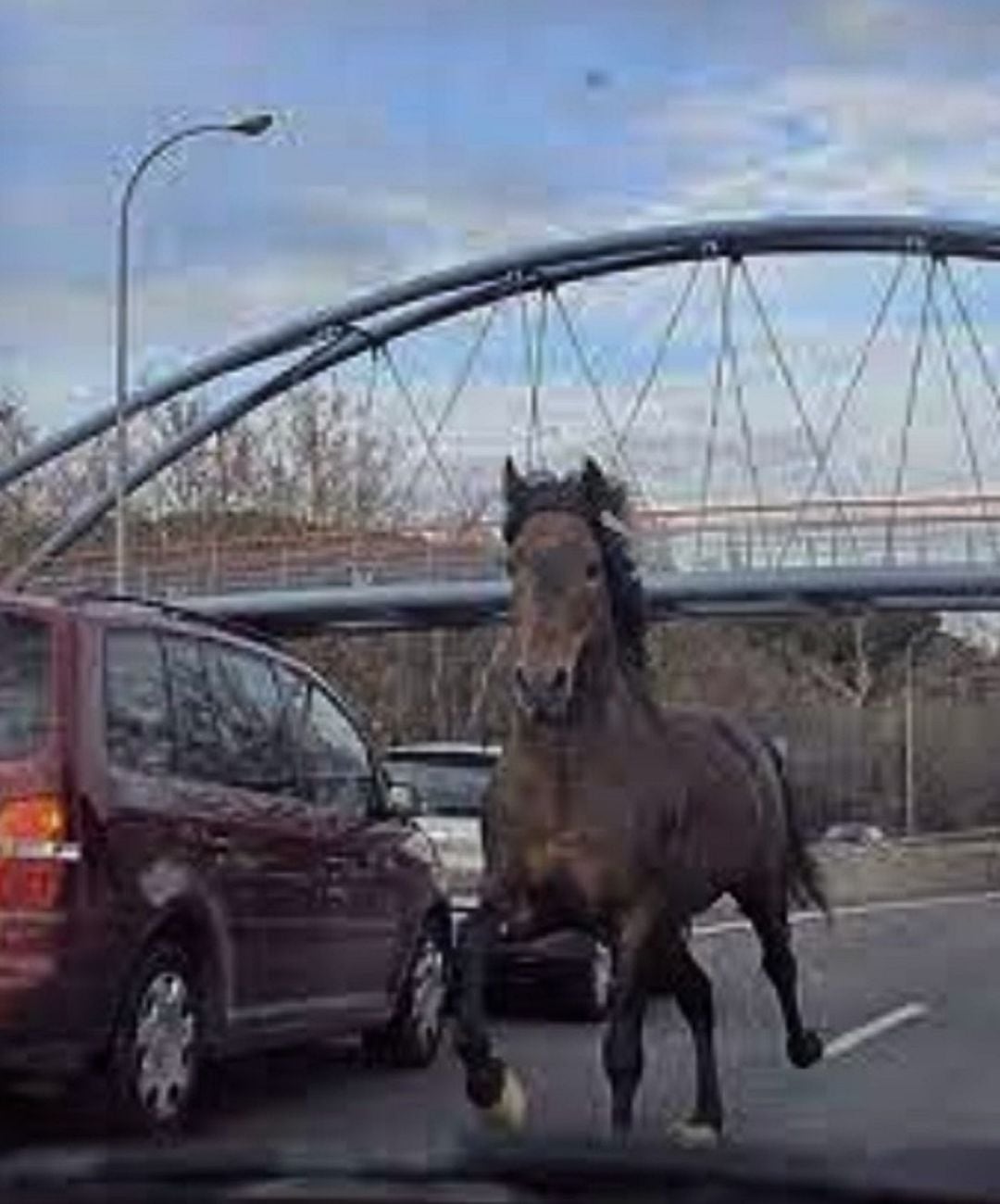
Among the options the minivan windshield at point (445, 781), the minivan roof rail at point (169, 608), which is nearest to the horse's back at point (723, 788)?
the minivan roof rail at point (169, 608)

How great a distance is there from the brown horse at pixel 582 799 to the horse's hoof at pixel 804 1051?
5.65ft

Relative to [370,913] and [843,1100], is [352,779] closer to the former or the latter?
[370,913]

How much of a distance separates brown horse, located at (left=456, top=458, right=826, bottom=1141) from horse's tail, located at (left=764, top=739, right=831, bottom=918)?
7.50 ft

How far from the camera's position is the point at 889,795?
88.6 m

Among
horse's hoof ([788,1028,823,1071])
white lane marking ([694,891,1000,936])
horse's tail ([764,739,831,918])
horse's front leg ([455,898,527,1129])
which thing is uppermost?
horse's tail ([764,739,831,918])

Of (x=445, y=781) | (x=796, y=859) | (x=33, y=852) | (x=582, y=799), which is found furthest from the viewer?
(x=445, y=781)

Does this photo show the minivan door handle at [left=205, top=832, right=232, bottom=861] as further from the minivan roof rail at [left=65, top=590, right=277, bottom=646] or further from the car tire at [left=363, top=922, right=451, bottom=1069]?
the car tire at [left=363, top=922, right=451, bottom=1069]

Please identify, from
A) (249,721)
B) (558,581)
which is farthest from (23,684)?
(558,581)

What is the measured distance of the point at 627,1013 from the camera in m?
11.5

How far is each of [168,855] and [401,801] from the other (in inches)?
142

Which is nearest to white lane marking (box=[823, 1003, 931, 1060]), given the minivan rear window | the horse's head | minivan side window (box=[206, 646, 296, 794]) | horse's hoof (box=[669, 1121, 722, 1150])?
horse's hoof (box=[669, 1121, 722, 1150])

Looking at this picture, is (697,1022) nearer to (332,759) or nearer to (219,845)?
(332,759)

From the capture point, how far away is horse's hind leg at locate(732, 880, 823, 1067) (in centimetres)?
1390

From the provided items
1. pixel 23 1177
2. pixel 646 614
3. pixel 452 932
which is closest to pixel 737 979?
pixel 452 932
